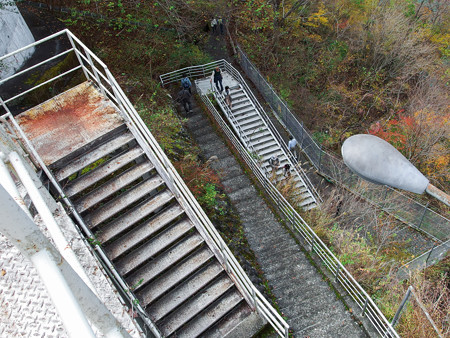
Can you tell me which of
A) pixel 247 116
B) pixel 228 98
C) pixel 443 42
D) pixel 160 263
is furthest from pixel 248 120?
pixel 443 42

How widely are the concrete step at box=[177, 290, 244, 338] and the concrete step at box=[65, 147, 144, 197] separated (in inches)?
126

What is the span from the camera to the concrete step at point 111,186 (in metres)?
6.47

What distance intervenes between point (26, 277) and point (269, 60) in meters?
16.8

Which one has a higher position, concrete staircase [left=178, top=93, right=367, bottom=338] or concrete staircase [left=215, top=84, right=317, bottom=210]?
concrete staircase [left=215, top=84, right=317, bottom=210]

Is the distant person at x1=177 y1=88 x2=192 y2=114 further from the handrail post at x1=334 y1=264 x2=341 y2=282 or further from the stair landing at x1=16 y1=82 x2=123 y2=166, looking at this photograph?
the handrail post at x1=334 y1=264 x2=341 y2=282

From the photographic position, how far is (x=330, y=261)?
25.7ft

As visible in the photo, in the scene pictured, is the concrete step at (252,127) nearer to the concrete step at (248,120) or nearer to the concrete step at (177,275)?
the concrete step at (248,120)

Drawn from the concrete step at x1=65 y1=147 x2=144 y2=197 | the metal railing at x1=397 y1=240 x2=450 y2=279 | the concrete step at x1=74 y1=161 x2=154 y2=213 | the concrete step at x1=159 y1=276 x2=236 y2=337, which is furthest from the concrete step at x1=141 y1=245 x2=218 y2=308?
the metal railing at x1=397 y1=240 x2=450 y2=279

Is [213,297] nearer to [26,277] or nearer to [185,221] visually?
[185,221]

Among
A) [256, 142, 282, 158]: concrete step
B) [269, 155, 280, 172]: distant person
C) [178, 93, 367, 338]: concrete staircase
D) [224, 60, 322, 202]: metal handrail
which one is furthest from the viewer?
[256, 142, 282, 158]: concrete step

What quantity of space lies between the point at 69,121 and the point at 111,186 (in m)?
1.77

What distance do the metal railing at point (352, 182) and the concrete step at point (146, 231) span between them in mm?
8627

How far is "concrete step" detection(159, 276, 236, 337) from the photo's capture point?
610cm

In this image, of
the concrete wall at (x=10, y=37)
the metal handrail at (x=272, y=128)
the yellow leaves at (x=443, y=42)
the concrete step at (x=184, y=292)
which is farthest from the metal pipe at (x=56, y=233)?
the yellow leaves at (x=443, y=42)
